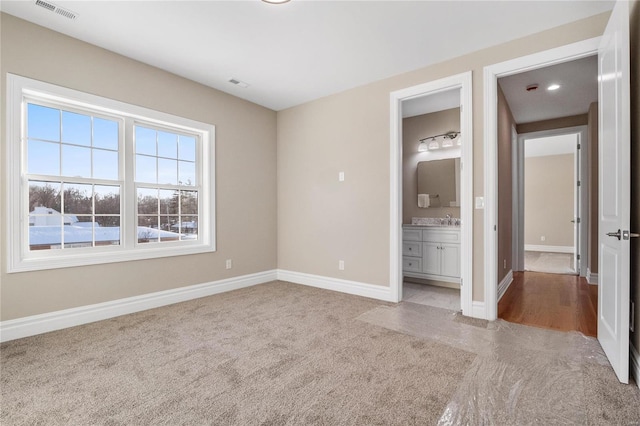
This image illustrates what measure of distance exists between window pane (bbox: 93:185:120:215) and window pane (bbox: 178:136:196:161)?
891mm

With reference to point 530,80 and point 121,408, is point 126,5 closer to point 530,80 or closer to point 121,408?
point 121,408

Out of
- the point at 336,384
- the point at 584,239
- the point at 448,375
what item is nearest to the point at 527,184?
the point at 584,239

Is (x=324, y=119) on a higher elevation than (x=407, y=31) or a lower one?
lower

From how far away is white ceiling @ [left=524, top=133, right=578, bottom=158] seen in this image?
22.6ft

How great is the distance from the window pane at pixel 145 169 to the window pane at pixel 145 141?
72mm

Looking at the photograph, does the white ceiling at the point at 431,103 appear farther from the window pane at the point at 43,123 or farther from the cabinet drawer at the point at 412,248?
the window pane at the point at 43,123

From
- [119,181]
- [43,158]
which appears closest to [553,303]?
[119,181]

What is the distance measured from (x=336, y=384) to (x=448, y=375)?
28.7 inches

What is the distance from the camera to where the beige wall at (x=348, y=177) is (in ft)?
10.3

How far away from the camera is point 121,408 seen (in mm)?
1665

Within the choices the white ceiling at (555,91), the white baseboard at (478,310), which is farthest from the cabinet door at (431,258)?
the white ceiling at (555,91)

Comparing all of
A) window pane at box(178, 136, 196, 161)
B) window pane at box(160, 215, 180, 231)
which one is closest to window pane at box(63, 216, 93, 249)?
window pane at box(160, 215, 180, 231)

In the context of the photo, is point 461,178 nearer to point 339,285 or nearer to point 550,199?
point 339,285

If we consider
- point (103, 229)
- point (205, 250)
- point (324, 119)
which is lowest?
point (205, 250)
